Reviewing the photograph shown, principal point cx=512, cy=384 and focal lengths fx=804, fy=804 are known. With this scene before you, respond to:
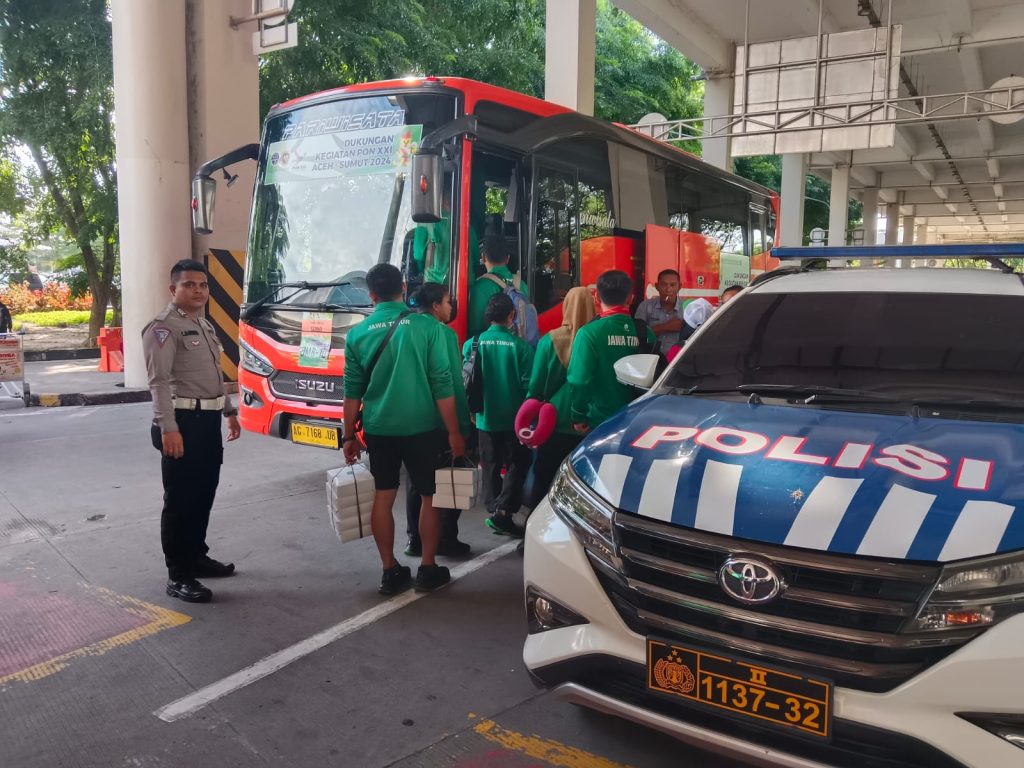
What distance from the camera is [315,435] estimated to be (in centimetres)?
610

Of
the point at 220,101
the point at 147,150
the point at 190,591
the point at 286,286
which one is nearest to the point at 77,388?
the point at 147,150

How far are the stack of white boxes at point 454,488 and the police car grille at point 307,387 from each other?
2.08 meters

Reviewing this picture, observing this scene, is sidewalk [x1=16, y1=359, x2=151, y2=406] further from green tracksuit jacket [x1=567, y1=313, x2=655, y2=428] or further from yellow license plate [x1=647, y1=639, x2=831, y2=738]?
yellow license plate [x1=647, y1=639, x2=831, y2=738]

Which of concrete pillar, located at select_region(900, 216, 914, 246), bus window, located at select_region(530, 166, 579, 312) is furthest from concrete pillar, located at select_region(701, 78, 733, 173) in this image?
concrete pillar, located at select_region(900, 216, 914, 246)

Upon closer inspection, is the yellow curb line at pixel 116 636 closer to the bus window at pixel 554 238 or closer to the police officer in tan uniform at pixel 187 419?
the police officer in tan uniform at pixel 187 419

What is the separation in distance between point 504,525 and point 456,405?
132 cm

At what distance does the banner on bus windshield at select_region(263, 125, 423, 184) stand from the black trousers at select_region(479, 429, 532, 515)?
7.04 feet

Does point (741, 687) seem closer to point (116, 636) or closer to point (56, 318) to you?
point (116, 636)

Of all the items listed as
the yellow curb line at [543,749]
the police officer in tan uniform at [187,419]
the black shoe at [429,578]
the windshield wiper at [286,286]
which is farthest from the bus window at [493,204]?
the yellow curb line at [543,749]

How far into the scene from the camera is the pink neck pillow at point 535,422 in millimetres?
4496

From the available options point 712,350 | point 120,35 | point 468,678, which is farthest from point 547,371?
point 120,35

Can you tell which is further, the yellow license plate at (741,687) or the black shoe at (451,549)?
the black shoe at (451,549)

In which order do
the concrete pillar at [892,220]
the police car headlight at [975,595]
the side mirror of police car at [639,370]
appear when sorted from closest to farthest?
the police car headlight at [975,595], the side mirror of police car at [639,370], the concrete pillar at [892,220]

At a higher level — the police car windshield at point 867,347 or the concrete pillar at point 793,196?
the concrete pillar at point 793,196
